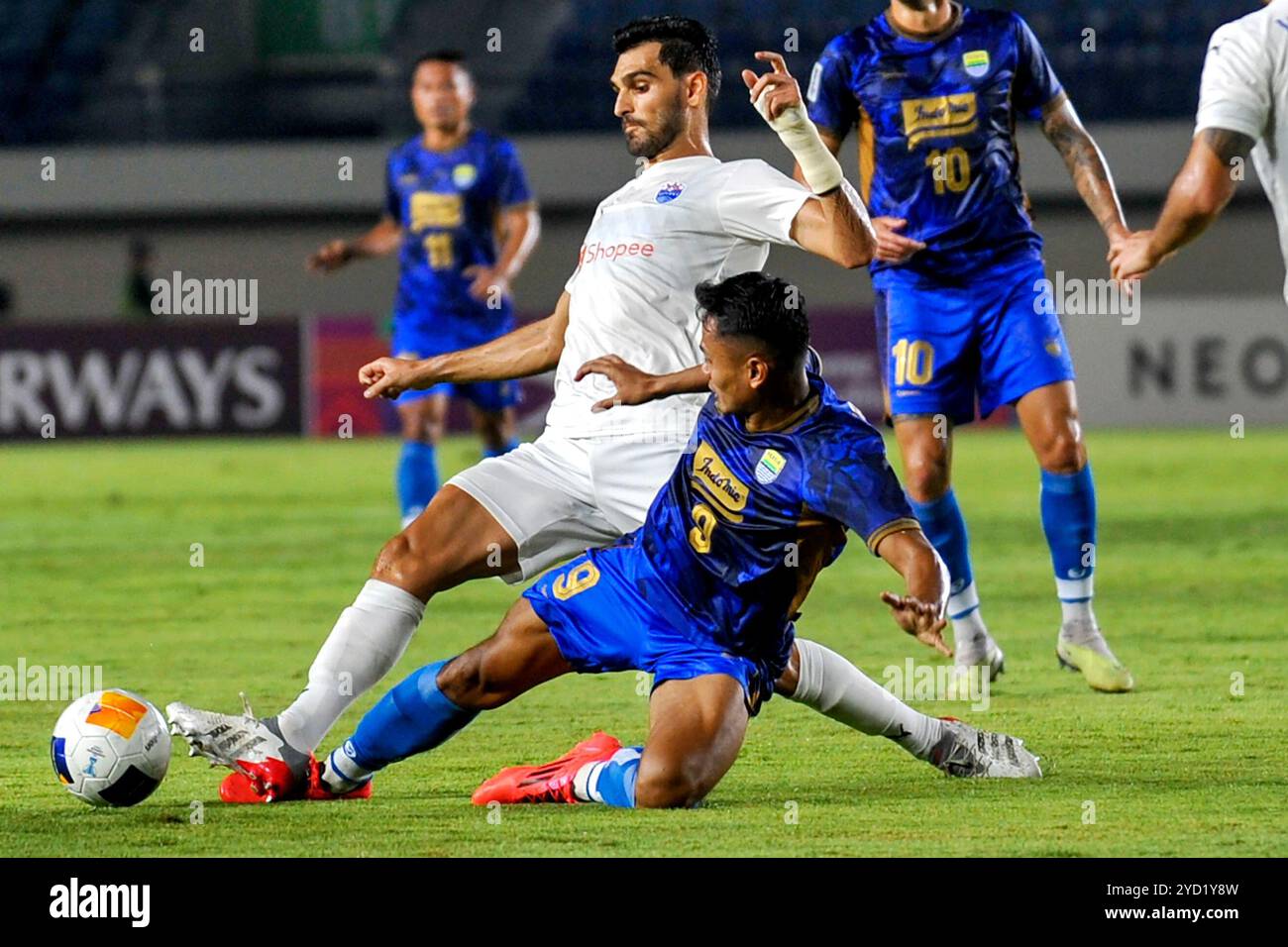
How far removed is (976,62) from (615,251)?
200cm

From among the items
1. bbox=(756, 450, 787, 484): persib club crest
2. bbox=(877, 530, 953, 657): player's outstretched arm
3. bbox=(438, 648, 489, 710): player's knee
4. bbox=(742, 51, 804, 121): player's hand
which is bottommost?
bbox=(438, 648, 489, 710): player's knee

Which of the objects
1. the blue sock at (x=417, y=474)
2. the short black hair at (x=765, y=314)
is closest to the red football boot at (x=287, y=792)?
the short black hair at (x=765, y=314)

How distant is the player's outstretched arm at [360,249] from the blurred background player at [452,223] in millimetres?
31

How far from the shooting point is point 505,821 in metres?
5.02

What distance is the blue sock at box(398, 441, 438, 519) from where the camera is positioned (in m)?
10.9

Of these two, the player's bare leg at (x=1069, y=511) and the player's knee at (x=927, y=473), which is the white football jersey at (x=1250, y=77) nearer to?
the player's bare leg at (x=1069, y=511)

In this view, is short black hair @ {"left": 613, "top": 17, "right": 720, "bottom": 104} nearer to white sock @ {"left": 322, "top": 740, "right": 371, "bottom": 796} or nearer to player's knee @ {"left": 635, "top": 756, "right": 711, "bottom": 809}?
player's knee @ {"left": 635, "top": 756, "right": 711, "bottom": 809}

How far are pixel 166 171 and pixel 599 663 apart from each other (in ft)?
66.1

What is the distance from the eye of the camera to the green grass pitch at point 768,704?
15.8 feet

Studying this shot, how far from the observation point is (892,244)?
6.92 metres

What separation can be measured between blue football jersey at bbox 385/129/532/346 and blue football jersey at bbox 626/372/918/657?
6.43 m
